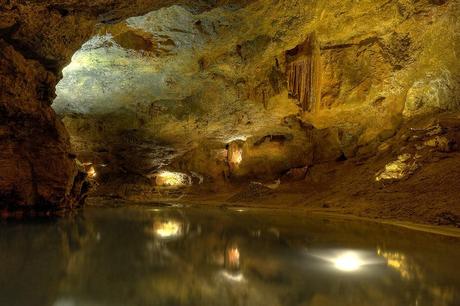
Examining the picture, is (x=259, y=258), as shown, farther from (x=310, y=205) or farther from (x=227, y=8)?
(x=310, y=205)

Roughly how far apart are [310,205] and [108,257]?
9782 millimetres

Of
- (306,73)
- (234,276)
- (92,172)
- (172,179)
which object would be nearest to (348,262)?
(234,276)

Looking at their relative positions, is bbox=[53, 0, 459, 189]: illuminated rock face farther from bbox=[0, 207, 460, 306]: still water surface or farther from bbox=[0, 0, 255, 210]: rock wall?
bbox=[0, 207, 460, 306]: still water surface

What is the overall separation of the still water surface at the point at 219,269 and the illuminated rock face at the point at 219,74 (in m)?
3.20

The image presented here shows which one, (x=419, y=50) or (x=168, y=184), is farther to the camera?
(x=168, y=184)

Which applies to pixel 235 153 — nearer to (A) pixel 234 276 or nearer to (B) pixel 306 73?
(B) pixel 306 73

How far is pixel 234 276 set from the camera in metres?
3.05

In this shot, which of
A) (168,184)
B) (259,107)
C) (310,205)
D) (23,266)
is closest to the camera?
(23,266)

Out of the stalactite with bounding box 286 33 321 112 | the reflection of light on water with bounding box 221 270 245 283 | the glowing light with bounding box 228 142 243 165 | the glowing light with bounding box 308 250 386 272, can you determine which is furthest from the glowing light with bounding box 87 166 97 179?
the reflection of light on water with bounding box 221 270 245 283

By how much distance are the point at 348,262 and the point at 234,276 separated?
1409 millimetres

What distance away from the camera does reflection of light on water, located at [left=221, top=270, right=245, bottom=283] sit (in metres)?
2.95

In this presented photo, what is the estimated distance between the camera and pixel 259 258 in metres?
3.85

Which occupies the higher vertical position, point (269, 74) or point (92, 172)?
point (269, 74)

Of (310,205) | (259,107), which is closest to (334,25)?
(259,107)
